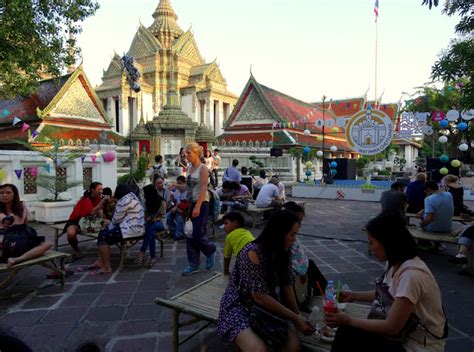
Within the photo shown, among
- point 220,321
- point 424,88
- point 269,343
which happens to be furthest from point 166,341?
point 424,88

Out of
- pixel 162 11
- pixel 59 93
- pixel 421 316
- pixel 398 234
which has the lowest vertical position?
pixel 421 316

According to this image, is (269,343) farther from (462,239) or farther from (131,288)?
(462,239)

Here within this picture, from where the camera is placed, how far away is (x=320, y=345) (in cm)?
217

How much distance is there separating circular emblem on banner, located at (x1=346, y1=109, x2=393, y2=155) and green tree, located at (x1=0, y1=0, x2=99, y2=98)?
7.90m

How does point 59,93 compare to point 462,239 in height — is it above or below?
above

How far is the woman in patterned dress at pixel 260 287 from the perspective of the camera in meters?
2.15

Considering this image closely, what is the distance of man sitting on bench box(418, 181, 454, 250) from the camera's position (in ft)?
17.2

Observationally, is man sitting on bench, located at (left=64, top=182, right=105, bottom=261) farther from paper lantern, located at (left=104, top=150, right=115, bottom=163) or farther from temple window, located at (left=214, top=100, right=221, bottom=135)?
temple window, located at (left=214, top=100, right=221, bottom=135)

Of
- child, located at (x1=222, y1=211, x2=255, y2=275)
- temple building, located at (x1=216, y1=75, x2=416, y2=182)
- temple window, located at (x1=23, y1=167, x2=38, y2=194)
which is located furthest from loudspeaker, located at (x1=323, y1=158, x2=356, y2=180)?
child, located at (x1=222, y1=211, x2=255, y2=275)

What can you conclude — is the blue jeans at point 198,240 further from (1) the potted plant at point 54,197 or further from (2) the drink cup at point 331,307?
(1) the potted plant at point 54,197

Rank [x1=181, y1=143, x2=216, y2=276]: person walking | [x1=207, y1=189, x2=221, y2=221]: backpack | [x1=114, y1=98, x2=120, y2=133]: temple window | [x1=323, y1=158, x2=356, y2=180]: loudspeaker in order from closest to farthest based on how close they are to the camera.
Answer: [x1=181, y1=143, x2=216, y2=276]: person walking
[x1=207, y1=189, x2=221, y2=221]: backpack
[x1=323, y1=158, x2=356, y2=180]: loudspeaker
[x1=114, y1=98, x2=120, y2=133]: temple window

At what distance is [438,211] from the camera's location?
5.32 m

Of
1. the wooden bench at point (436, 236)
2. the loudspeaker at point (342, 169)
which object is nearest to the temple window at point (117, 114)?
the loudspeaker at point (342, 169)

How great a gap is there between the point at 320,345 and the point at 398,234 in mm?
798
